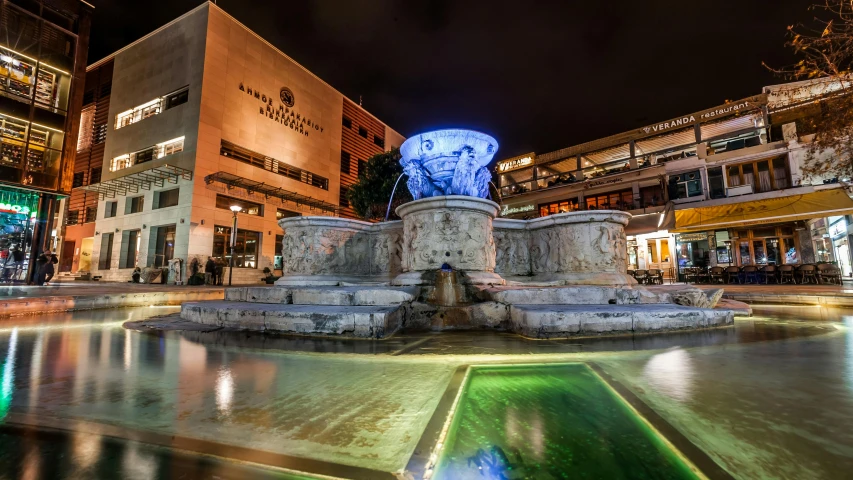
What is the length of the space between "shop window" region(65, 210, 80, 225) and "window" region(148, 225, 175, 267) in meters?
9.41

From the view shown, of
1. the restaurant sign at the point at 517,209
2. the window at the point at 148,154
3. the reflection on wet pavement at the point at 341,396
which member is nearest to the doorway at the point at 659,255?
the restaurant sign at the point at 517,209

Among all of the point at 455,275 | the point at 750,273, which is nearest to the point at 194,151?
the point at 455,275

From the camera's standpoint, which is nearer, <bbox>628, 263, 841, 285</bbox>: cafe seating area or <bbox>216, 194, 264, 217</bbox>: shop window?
<bbox>628, 263, 841, 285</bbox>: cafe seating area

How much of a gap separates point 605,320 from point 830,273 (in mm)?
15468

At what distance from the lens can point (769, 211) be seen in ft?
49.5

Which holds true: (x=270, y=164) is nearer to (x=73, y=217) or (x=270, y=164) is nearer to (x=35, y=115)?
(x=35, y=115)

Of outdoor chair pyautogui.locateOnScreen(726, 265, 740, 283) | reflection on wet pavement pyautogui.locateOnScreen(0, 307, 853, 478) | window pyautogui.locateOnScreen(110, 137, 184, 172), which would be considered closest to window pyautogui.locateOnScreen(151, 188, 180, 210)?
window pyautogui.locateOnScreen(110, 137, 184, 172)

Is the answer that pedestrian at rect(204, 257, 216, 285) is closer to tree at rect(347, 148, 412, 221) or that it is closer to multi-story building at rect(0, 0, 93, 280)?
multi-story building at rect(0, 0, 93, 280)

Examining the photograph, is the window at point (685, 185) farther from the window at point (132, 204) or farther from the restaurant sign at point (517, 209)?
the window at point (132, 204)

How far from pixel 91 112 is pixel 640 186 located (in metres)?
36.8

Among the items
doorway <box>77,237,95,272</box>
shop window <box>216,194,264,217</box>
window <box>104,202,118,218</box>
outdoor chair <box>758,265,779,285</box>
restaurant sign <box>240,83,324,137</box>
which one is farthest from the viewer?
doorway <box>77,237,95,272</box>

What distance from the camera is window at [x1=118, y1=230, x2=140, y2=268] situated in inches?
820

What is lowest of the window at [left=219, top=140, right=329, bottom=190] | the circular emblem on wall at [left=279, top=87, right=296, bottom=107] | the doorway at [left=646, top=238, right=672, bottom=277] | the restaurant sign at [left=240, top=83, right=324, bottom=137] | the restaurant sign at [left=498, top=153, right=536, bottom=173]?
the doorway at [left=646, top=238, right=672, bottom=277]

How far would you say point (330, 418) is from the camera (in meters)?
1.69
